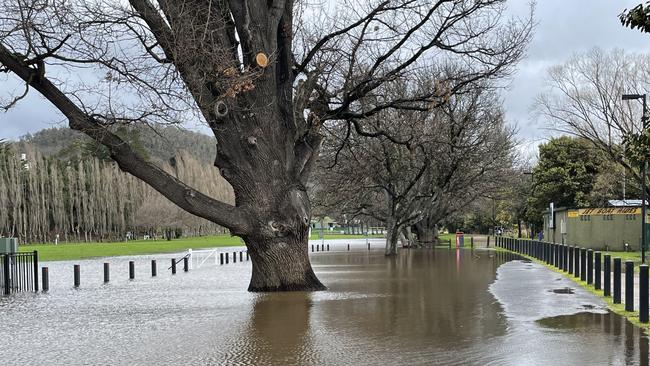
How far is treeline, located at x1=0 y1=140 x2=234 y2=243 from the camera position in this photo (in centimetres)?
6994

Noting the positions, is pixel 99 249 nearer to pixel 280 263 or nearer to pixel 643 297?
pixel 280 263

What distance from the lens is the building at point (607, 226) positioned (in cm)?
3975

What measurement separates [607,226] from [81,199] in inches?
2180

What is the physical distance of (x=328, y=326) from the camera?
11234mm

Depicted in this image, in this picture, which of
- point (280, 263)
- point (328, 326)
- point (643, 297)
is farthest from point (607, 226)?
point (328, 326)

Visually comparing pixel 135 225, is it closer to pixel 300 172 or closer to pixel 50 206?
pixel 50 206

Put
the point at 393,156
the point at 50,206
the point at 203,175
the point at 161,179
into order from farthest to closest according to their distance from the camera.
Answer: the point at 203,175 → the point at 50,206 → the point at 393,156 → the point at 161,179

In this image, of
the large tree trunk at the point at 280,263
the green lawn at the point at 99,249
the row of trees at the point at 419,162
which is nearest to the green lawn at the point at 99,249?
the green lawn at the point at 99,249

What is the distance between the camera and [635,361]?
319 inches

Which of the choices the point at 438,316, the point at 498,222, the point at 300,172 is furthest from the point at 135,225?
the point at 438,316

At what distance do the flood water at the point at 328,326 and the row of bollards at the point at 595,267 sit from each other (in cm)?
46

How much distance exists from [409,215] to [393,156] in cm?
574

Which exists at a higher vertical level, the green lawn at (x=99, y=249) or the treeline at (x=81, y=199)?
the treeline at (x=81, y=199)

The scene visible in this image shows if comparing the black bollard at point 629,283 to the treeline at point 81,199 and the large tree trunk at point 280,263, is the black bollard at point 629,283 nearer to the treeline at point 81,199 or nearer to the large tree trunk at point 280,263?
the large tree trunk at point 280,263
